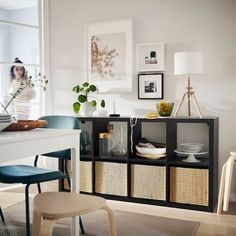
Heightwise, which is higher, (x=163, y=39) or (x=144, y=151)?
(x=163, y=39)

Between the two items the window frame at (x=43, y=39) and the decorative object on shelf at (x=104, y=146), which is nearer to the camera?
the decorative object on shelf at (x=104, y=146)

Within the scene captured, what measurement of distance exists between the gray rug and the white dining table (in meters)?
0.50

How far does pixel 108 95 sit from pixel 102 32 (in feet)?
2.19

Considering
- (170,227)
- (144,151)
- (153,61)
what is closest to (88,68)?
(153,61)

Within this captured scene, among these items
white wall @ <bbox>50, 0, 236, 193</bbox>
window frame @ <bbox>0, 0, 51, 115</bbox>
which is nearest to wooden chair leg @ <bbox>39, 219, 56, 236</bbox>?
white wall @ <bbox>50, 0, 236, 193</bbox>

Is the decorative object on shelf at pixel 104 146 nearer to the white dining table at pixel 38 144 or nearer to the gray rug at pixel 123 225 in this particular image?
the gray rug at pixel 123 225

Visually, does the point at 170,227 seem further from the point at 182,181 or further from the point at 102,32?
the point at 102,32

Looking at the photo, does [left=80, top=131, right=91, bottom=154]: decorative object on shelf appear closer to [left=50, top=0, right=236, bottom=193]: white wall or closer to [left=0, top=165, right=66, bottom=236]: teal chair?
[left=50, top=0, right=236, bottom=193]: white wall

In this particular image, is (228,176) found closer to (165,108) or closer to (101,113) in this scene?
(165,108)

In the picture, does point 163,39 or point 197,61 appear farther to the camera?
point 163,39

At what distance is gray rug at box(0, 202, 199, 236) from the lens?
2.67m

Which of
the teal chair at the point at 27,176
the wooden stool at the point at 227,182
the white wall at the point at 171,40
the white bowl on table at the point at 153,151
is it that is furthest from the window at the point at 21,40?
the wooden stool at the point at 227,182

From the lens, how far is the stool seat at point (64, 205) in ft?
5.84

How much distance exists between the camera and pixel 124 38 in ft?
12.4
